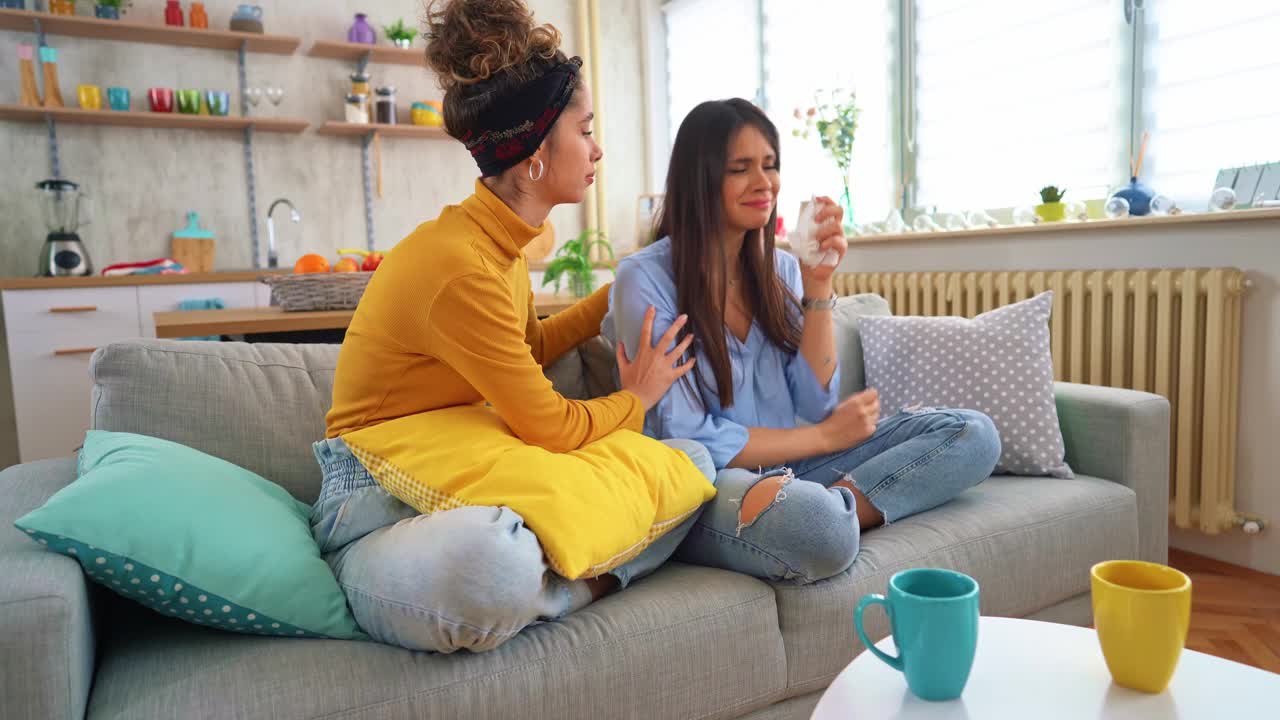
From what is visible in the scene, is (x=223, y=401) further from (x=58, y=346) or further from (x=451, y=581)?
(x=58, y=346)

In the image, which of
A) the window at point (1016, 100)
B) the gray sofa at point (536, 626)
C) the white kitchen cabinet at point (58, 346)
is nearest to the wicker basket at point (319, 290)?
the gray sofa at point (536, 626)

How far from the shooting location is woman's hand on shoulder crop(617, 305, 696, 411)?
1.45 meters

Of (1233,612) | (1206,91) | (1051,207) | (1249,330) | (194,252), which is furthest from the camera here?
(194,252)

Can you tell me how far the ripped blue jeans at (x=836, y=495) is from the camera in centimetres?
126

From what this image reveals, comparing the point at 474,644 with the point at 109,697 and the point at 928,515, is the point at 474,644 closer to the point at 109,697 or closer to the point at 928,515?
the point at 109,697

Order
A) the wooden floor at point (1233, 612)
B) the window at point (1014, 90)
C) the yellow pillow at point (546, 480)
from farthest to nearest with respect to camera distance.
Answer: the window at point (1014, 90), the wooden floor at point (1233, 612), the yellow pillow at point (546, 480)

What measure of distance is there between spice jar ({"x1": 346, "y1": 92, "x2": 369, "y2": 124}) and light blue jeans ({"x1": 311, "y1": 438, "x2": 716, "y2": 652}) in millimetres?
3886

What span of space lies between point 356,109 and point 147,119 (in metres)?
0.98

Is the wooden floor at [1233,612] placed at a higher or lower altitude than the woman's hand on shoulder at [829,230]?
lower

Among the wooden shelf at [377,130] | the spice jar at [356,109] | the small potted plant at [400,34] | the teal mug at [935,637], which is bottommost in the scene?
the teal mug at [935,637]

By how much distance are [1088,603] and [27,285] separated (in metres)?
4.04

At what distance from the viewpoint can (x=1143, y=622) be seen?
71 cm

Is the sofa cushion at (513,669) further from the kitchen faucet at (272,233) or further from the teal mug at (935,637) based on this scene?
the kitchen faucet at (272,233)

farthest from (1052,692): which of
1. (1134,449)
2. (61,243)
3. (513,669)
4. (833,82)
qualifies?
(61,243)
